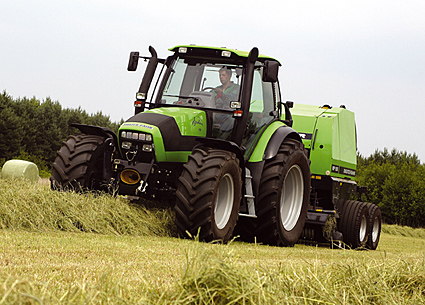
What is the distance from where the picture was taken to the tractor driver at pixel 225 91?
30.2ft

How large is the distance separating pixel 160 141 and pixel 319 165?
5.37 m

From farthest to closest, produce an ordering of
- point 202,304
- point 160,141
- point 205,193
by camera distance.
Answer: point 160,141 < point 205,193 < point 202,304

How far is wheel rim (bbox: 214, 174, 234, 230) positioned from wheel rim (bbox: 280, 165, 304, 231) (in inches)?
74.7

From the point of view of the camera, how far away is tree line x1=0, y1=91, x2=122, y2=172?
32500 mm

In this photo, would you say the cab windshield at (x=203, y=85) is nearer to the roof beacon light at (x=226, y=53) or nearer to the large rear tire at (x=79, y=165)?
the roof beacon light at (x=226, y=53)

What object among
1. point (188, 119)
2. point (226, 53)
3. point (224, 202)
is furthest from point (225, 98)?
point (224, 202)

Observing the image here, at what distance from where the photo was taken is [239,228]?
973cm

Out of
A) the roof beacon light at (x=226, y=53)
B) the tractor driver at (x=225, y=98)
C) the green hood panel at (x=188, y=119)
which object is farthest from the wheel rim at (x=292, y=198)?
the roof beacon light at (x=226, y=53)

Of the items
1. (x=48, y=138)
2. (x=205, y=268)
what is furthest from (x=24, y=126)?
(x=205, y=268)

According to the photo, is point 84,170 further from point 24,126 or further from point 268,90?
point 24,126

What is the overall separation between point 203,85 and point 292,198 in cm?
250

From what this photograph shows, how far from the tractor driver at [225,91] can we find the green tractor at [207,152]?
0.02 metres

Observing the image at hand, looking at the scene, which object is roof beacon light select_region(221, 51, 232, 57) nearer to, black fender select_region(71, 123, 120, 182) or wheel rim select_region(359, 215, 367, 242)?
black fender select_region(71, 123, 120, 182)

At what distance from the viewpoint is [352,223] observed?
13180mm
